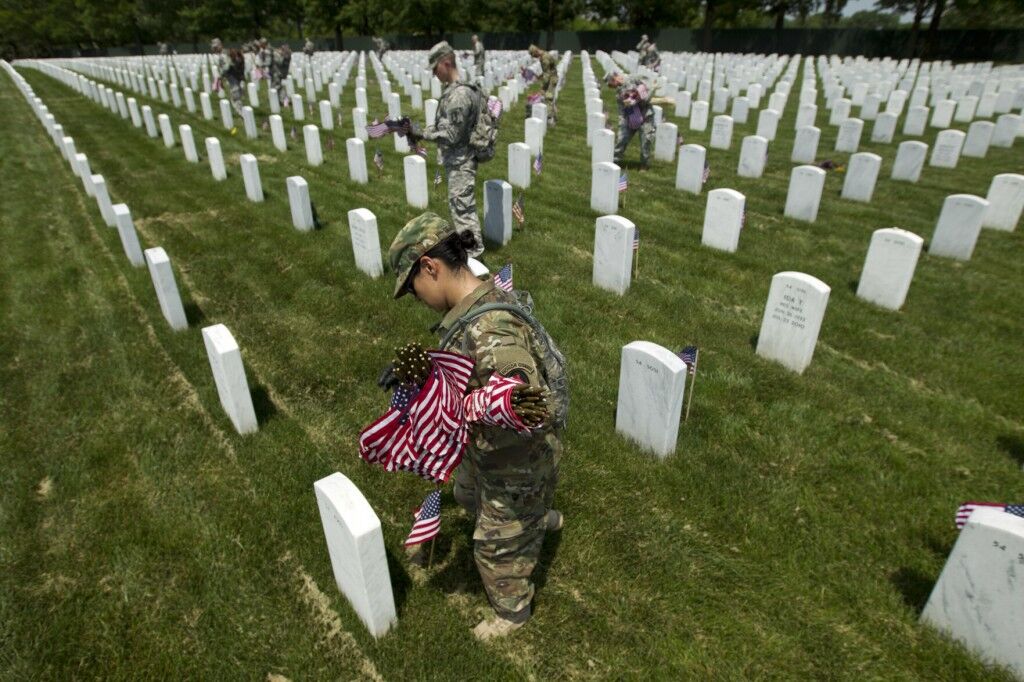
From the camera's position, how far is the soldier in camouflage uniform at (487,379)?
7.52 feet

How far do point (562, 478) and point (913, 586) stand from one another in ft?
6.95

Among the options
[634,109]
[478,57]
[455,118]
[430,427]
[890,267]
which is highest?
[478,57]

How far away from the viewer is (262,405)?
500 cm

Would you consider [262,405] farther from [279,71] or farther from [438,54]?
[279,71]

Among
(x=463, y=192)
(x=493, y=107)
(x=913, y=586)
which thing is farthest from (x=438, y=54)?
(x=913, y=586)

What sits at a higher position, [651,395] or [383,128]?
[383,128]

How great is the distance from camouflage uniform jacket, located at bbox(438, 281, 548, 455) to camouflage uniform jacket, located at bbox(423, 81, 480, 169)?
208 inches

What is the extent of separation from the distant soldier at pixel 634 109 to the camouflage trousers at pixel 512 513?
408 inches

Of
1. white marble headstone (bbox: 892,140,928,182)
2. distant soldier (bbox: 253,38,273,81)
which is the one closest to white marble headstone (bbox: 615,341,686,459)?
white marble headstone (bbox: 892,140,928,182)

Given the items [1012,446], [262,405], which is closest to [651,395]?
[1012,446]

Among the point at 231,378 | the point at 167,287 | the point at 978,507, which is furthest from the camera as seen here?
the point at 167,287

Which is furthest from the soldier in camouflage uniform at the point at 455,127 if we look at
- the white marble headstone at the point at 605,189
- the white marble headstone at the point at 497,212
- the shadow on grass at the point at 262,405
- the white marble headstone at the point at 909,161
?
the white marble headstone at the point at 909,161

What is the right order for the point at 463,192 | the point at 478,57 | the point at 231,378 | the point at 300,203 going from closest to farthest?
A: the point at 231,378 → the point at 463,192 → the point at 300,203 → the point at 478,57

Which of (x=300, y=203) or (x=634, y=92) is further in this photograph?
(x=634, y=92)
